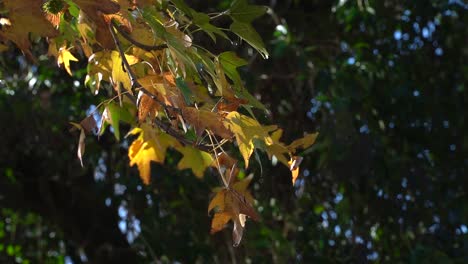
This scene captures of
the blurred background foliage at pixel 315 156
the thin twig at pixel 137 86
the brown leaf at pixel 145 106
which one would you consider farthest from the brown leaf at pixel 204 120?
the blurred background foliage at pixel 315 156

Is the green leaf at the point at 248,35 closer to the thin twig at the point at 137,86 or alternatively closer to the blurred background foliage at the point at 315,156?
the thin twig at the point at 137,86

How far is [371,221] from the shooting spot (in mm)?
4762

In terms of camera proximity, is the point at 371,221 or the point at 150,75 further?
the point at 371,221

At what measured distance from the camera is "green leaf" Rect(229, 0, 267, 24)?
98.7 inches

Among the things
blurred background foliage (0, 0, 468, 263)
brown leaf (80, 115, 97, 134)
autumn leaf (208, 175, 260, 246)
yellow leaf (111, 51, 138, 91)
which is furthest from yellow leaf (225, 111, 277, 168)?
blurred background foliage (0, 0, 468, 263)

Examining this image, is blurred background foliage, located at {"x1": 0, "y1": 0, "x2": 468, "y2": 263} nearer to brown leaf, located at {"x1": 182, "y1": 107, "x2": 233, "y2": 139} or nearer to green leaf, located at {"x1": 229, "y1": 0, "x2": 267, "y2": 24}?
green leaf, located at {"x1": 229, "y1": 0, "x2": 267, "y2": 24}

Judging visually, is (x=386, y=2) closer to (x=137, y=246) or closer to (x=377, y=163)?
(x=377, y=163)

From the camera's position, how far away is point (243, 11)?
2527 mm

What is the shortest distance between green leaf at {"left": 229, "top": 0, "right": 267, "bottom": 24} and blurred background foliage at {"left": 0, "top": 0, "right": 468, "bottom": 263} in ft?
6.00

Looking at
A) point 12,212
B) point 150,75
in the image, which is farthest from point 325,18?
point 150,75

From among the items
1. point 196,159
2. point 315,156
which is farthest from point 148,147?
point 315,156

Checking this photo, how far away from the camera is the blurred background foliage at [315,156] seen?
181 inches

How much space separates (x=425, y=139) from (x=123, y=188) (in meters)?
→ 1.55

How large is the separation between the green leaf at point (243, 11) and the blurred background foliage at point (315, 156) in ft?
6.00
